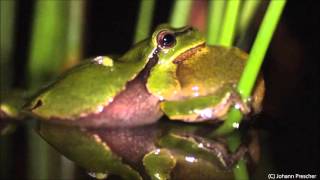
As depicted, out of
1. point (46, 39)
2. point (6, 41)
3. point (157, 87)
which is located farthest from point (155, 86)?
point (6, 41)

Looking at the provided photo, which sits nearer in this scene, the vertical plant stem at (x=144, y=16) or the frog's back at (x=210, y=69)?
the frog's back at (x=210, y=69)

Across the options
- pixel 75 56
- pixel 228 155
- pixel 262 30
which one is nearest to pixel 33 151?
pixel 228 155

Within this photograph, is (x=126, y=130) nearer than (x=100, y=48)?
Yes

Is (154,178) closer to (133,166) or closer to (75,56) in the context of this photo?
(133,166)

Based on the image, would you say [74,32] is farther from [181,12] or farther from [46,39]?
[181,12]

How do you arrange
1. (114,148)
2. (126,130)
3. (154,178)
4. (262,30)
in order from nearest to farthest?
(154,178) < (262,30) < (114,148) < (126,130)

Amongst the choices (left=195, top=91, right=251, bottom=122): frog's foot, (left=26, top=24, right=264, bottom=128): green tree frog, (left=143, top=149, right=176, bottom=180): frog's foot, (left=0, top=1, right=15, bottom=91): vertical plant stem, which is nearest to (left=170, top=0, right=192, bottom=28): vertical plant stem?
(left=26, top=24, right=264, bottom=128): green tree frog

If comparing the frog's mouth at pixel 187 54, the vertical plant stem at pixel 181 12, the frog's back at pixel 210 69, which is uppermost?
the vertical plant stem at pixel 181 12

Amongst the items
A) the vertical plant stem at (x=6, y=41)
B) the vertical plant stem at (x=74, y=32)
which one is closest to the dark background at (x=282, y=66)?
the vertical plant stem at (x=6, y=41)

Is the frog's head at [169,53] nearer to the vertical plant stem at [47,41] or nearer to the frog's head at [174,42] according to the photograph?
the frog's head at [174,42]
